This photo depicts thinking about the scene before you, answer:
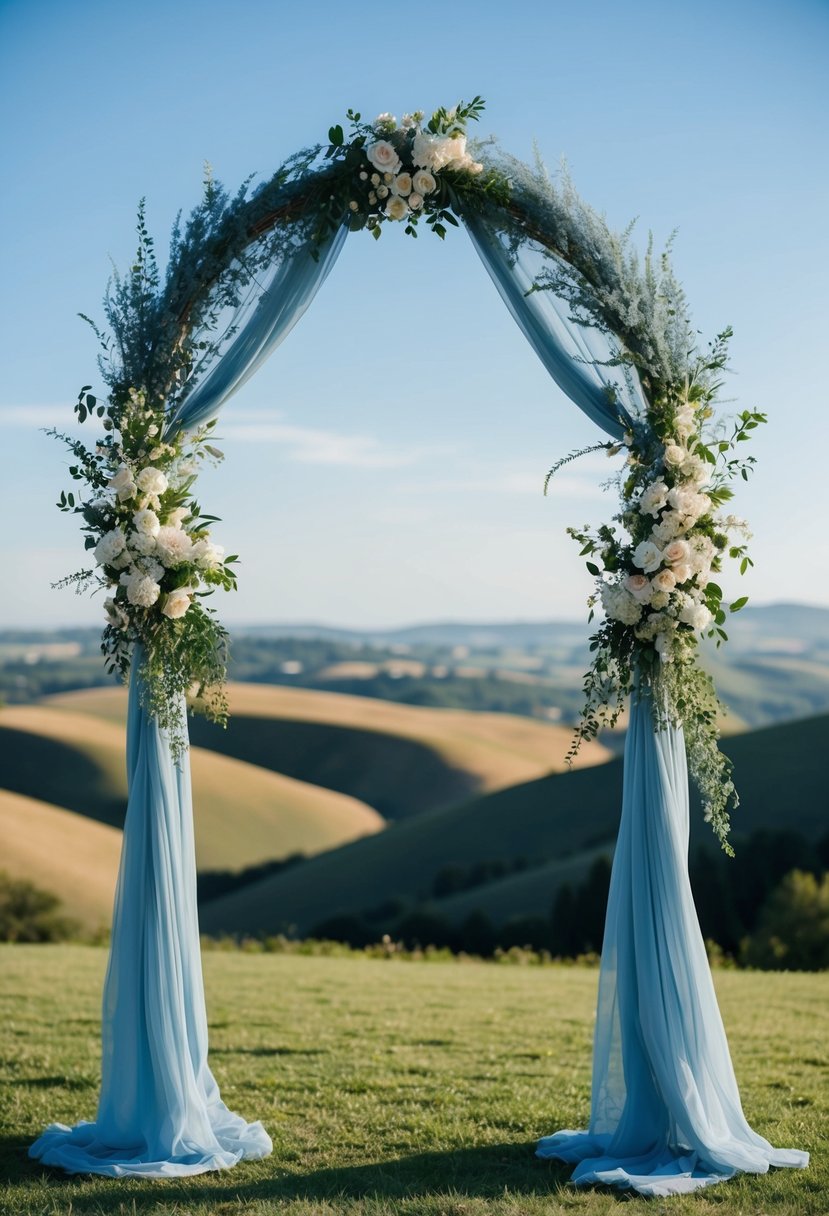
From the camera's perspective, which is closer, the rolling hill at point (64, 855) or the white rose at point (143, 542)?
the white rose at point (143, 542)

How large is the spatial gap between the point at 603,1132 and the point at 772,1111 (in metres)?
1.38

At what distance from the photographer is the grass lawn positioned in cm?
524

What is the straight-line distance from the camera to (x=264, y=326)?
650cm

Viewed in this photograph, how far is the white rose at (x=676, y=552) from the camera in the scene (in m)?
5.80

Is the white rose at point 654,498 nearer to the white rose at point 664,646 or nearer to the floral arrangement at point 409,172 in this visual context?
the white rose at point 664,646

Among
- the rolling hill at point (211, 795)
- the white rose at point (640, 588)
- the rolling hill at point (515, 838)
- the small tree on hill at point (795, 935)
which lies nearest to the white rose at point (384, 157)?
the white rose at point (640, 588)

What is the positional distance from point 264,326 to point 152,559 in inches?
58.5

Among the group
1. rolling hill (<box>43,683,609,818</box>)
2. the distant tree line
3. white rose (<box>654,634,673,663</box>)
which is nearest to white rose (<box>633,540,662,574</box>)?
white rose (<box>654,634,673,663</box>)

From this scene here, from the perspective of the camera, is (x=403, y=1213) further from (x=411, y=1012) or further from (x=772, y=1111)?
(x=411, y=1012)

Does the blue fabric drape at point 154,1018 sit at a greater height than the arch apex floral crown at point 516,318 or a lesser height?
lesser

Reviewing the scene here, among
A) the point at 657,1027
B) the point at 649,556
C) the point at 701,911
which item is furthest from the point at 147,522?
the point at 701,911

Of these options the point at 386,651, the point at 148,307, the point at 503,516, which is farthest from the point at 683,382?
the point at 503,516

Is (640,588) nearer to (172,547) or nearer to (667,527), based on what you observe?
(667,527)

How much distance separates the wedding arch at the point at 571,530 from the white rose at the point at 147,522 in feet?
0.07
